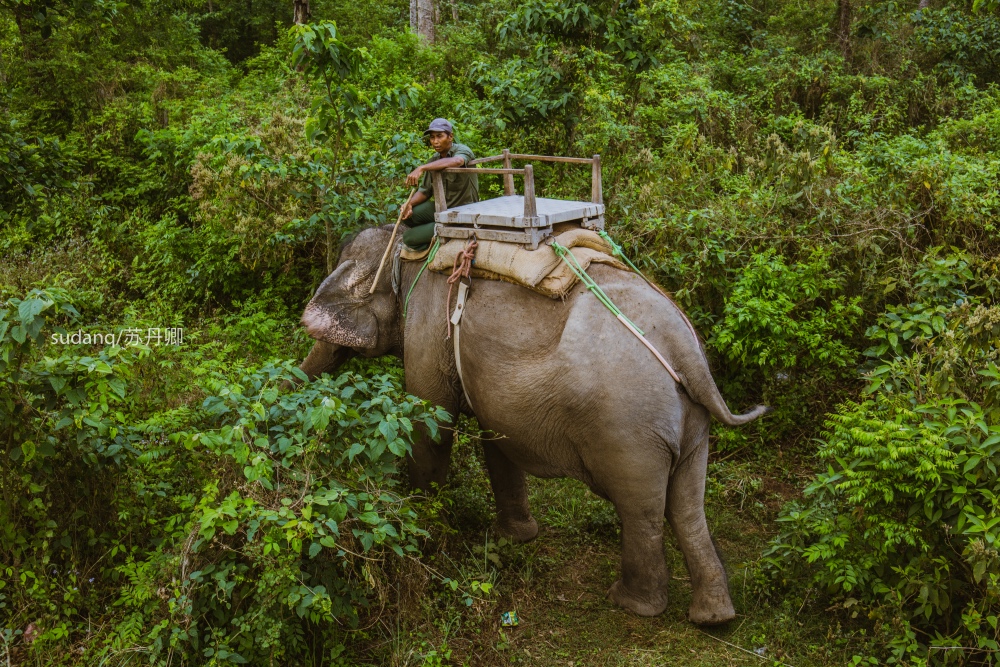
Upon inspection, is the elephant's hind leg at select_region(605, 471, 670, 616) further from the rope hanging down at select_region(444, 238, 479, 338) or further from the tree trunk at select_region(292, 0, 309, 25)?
the tree trunk at select_region(292, 0, 309, 25)

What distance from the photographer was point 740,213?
680 centimetres

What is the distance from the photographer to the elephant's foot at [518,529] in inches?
207

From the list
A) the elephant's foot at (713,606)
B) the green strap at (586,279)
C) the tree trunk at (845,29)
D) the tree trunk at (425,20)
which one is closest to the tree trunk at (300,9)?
the tree trunk at (425,20)

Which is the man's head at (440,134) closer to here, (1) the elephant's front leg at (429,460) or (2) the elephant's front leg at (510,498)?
(1) the elephant's front leg at (429,460)

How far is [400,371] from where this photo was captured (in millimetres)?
6238

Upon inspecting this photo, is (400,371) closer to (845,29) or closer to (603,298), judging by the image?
(603,298)

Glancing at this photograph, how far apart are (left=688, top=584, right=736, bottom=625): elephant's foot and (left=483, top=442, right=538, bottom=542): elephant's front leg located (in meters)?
1.25

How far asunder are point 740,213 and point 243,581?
4.78 meters

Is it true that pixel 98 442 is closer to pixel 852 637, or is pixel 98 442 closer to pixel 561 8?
pixel 852 637

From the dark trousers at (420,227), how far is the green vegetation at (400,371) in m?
1.13

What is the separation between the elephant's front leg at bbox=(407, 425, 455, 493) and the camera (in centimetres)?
503

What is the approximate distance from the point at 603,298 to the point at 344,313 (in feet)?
6.32

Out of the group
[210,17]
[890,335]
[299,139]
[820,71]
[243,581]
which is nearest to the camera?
[243,581]

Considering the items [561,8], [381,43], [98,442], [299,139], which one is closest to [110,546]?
[98,442]
